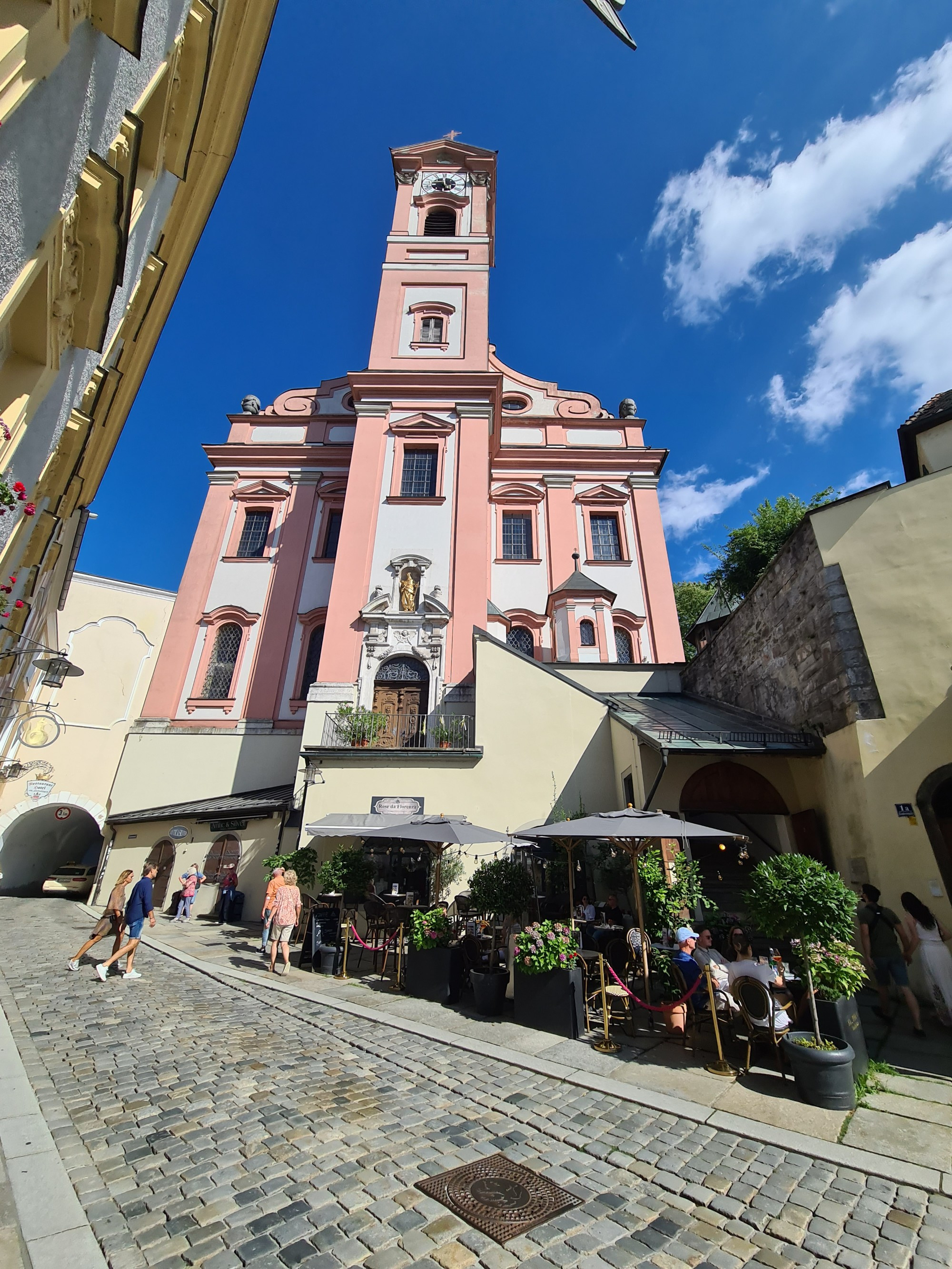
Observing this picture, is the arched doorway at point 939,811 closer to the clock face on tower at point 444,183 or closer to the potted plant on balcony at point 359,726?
the potted plant on balcony at point 359,726

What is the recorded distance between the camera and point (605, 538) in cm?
2470

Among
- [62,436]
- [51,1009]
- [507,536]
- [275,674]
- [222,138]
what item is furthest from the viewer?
[507,536]

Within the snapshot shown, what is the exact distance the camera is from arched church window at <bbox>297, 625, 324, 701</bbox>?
808 inches

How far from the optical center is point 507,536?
24859mm

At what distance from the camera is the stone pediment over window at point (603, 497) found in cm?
2503

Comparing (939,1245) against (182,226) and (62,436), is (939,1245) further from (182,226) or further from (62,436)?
(182,226)

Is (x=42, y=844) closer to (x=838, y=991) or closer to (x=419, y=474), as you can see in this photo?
(x=419, y=474)

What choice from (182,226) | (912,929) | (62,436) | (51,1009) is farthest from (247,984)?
(182,226)

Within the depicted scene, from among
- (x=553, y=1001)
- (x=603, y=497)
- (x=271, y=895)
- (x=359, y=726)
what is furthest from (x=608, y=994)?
(x=603, y=497)

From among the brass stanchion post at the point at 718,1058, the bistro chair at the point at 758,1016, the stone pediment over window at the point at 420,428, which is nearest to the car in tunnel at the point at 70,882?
the stone pediment over window at the point at 420,428

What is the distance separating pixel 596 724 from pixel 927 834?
22.5 ft

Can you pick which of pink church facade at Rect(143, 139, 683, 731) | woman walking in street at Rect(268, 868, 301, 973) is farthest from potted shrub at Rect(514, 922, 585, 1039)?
pink church facade at Rect(143, 139, 683, 731)

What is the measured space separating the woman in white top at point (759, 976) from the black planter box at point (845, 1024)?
430mm

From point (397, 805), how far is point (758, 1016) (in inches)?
359
